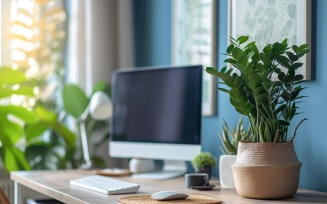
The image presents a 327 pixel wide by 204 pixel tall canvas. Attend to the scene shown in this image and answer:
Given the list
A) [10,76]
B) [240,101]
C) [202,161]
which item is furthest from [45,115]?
[240,101]

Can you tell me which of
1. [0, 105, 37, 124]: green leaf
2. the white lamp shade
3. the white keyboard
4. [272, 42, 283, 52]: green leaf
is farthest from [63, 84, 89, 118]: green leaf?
[272, 42, 283, 52]: green leaf

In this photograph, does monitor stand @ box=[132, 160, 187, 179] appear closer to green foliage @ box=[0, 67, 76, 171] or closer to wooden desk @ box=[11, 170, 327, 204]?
wooden desk @ box=[11, 170, 327, 204]

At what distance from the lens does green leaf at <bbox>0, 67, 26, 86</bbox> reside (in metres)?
3.64

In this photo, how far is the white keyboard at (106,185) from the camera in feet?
7.94

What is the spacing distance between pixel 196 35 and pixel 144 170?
686 millimetres

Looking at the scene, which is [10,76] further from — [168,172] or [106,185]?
[106,185]

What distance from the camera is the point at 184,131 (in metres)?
2.86

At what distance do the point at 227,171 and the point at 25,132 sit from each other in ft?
5.56

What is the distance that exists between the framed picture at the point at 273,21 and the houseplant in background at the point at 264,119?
197 millimetres

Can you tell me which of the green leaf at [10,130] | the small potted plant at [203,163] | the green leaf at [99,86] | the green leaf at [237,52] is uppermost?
the green leaf at [237,52]

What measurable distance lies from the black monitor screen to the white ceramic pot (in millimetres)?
273

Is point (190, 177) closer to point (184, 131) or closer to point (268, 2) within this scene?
point (184, 131)

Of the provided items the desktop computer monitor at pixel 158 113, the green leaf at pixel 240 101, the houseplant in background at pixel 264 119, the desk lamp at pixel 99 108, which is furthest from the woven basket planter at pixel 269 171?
the desk lamp at pixel 99 108

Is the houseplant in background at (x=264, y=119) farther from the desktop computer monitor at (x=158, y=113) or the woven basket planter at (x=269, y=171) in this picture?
the desktop computer monitor at (x=158, y=113)
